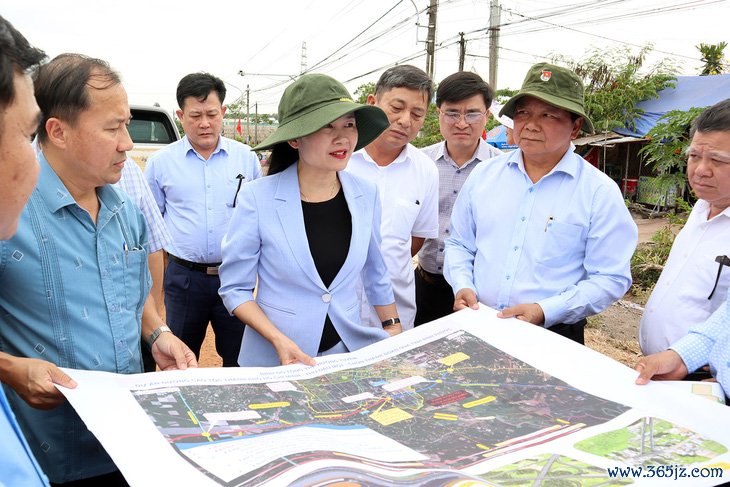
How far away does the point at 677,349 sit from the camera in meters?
1.72

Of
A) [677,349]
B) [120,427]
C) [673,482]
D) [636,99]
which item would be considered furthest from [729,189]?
[636,99]

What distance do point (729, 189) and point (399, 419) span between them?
4.90 ft

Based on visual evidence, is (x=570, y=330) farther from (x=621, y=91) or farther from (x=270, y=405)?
(x=621, y=91)

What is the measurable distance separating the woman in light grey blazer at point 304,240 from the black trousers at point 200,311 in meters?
1.62

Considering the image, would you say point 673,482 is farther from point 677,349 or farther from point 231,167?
point 231,167

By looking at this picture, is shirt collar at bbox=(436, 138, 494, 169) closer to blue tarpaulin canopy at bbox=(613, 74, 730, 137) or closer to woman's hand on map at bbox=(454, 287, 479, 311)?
woman's hand on map at bbox=(454, 287, 479, 311)

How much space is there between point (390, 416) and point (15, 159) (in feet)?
3.09

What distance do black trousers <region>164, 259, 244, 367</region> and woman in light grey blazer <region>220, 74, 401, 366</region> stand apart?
1624 mm

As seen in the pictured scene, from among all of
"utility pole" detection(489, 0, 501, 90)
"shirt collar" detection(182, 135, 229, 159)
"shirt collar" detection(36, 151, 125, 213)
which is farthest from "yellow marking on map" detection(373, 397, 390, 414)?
"utility pole" detection(489, 0, 501, 90)

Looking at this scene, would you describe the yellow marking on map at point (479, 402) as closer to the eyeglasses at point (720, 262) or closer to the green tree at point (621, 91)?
the eyeglasses at point (720, 262)

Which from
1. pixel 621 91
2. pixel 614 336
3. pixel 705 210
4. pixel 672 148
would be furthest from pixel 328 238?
pixel 621 91

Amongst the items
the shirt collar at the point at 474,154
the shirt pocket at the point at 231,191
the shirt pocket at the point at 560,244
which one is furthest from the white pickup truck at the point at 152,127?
the shirt pocket at the point at 560,244

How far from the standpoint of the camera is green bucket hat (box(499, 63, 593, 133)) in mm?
2236

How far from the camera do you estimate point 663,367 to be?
65.6 inches
